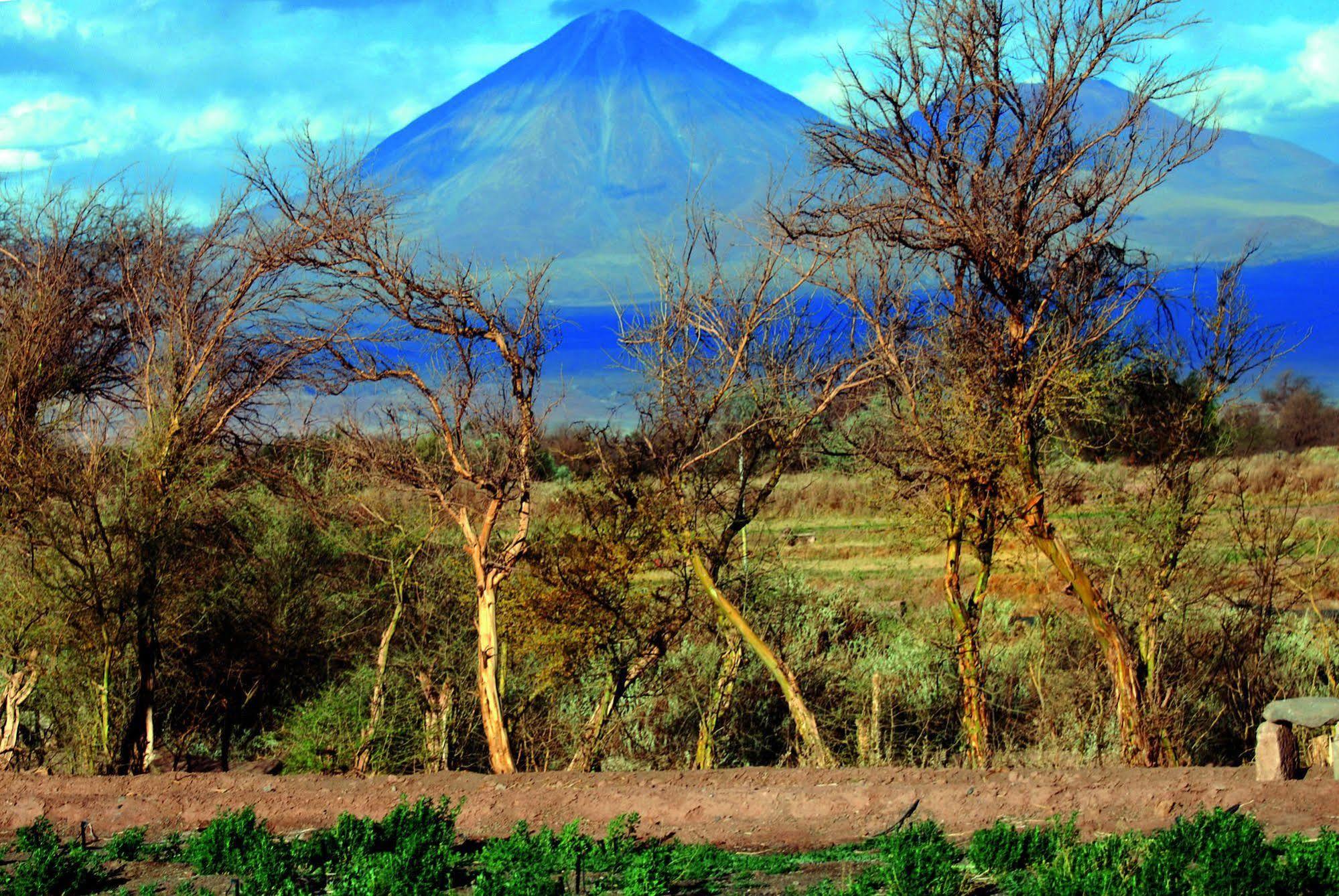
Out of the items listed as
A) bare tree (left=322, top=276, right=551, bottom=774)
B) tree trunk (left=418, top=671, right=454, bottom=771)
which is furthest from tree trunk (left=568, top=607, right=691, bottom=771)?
Answer: tree trunk (left=418, top=671, right=454, bottom=771)

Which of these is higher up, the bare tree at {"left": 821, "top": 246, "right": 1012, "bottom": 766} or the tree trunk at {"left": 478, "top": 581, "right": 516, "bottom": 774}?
the bare tree at {"left": 821, "top": 246, "right": 1012, "bottom": 766}

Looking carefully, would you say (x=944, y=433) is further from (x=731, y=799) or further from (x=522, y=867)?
(x=522, y=867)

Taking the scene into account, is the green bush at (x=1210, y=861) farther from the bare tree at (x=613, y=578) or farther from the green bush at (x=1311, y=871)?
the bare tree at (x=613, y=578)

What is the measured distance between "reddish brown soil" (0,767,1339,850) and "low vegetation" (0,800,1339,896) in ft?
1.53

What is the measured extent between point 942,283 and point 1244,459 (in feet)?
69.4

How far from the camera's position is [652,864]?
22.4ft

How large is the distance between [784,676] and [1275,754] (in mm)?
3570

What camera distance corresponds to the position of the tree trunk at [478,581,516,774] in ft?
33.2

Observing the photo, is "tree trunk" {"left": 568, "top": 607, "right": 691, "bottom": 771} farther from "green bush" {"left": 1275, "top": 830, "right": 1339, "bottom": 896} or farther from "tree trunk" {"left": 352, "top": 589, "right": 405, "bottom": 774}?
"green bush" {"left": 1275, "top": 830, "right": 1339, "bottom": 896}

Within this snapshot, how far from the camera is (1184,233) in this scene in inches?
7185

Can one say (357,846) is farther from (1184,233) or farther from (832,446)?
(1184,233)

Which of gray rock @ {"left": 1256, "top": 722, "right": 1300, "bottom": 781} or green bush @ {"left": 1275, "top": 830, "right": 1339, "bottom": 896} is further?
gray rock @ {"left": 1256, "top": 722, "right": 1300, "bottom": 781}

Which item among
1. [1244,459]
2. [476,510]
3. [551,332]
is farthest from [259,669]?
[1244,459]

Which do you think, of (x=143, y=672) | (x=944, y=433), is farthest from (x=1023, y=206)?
(x=143, y=672)
